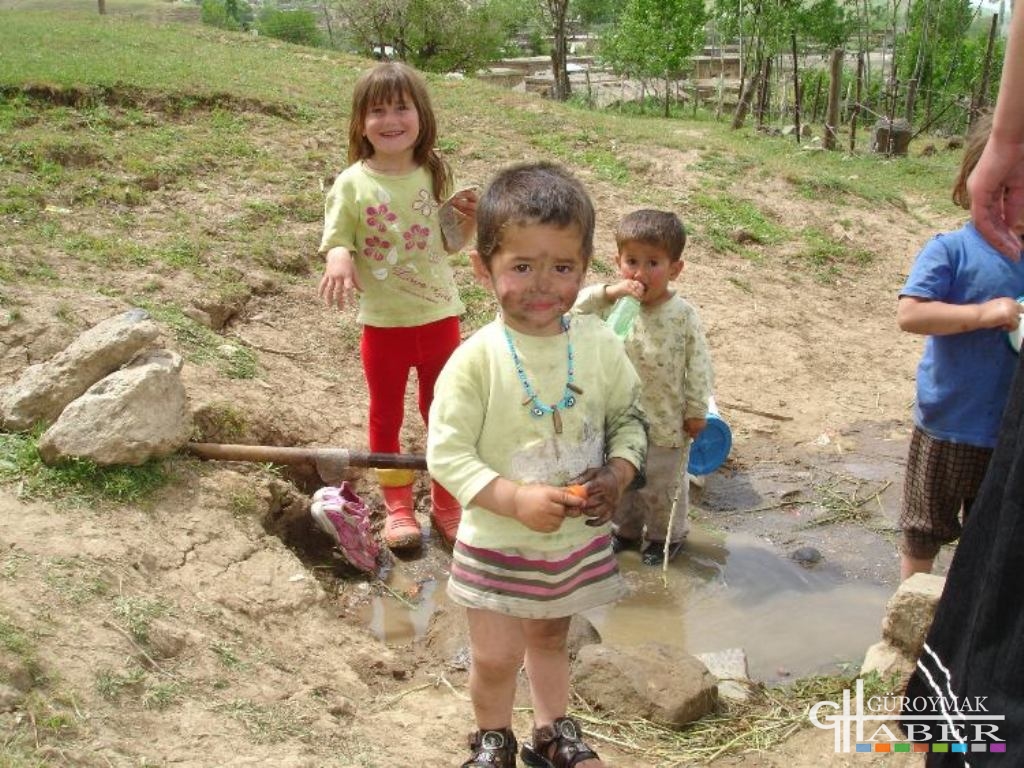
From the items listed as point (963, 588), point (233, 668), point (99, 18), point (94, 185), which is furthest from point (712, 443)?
point (99, 18)

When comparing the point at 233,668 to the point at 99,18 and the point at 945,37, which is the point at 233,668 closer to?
the point at 99,18

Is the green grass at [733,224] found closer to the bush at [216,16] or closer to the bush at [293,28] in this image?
the bush at [293,28]

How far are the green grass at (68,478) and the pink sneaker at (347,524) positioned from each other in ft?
2.07

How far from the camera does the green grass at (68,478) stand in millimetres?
3258

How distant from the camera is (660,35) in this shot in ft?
79.1

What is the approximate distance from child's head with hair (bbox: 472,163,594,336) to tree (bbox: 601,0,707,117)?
22959mm

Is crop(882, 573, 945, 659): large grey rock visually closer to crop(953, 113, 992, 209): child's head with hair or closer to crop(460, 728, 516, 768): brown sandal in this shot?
crop(953, 113, 992, 209): child's head with hair

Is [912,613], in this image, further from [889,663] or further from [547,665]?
[547,665]

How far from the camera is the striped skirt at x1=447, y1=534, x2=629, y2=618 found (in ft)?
7.43

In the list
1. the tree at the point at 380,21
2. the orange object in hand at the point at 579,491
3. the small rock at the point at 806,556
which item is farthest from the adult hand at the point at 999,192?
the tree at the point at 380,21

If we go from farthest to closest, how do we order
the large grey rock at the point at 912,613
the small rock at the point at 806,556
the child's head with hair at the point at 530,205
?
the small rock at the point at 806,556
the large grey rock at the point at 912,613
the child's head with hair at the point at 530,205

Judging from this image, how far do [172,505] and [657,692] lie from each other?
173 cm

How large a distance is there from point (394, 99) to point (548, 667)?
2124 mm

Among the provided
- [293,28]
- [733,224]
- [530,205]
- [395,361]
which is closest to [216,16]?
[293,28]
